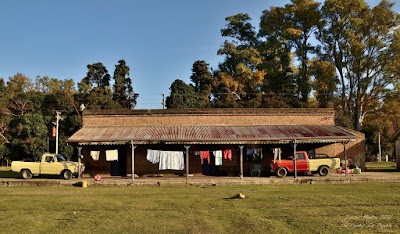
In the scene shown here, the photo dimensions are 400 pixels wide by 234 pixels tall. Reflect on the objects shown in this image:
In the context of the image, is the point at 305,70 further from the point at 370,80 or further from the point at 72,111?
the point at 72,111

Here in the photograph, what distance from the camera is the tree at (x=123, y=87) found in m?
64.9

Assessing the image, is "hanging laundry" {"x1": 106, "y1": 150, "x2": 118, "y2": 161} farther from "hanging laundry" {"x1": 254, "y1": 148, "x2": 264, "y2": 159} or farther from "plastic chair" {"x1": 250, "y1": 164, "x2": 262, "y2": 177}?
"hanging laundry" {"x1": 254, "y1": 148, "x2": 264, "y2": 159}

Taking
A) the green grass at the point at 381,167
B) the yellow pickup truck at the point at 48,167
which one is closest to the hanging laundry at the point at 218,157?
the yellow pickup truck at the point at 48,167

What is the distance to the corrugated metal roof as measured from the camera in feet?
78.9

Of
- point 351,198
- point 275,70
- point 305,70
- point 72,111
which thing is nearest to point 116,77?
point 72,111

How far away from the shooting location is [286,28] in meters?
48.0

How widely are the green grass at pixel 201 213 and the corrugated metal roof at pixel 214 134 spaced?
7.37 m

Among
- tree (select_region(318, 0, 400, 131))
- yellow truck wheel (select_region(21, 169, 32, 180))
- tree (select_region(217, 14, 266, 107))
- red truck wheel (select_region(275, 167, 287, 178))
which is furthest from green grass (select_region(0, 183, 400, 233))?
tree (select_region(217, 14, 266, 107))

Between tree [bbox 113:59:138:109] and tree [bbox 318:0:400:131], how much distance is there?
113 feet

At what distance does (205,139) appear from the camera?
78.7ft

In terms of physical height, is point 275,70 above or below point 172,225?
above

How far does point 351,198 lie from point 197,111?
49.7ft

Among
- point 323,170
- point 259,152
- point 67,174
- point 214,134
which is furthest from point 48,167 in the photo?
point 323,170

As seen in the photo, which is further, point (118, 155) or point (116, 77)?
point (116, 77)
